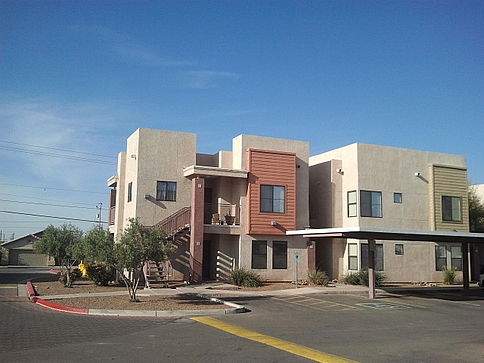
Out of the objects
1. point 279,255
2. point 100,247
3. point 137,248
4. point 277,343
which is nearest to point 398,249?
point 279,255

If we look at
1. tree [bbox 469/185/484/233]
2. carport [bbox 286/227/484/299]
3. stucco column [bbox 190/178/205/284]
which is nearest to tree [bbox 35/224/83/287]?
stucco column [bbox 190/178/205/284]

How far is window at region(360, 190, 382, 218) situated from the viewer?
102 feet

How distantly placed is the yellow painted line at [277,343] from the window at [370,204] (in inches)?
693

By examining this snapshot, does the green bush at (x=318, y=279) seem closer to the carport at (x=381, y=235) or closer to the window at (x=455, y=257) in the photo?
the carport at (x=381, y=235)

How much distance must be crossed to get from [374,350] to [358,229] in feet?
35.1

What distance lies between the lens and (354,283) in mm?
29531

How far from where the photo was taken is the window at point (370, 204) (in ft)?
102

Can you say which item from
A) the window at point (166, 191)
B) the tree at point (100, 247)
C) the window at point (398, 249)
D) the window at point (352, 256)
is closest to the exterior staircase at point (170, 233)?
the window at point (166, 191)

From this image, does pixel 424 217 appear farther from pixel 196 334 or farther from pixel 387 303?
pixel 196 334

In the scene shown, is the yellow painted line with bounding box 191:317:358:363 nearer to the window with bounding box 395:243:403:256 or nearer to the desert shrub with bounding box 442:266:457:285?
the window with bounding box 395:243:403:256

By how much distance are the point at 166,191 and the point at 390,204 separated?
1373 cm

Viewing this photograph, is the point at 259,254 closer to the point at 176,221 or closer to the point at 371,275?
the point at 176,221

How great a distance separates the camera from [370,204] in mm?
31484

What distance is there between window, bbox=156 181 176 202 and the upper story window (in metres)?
10.6
